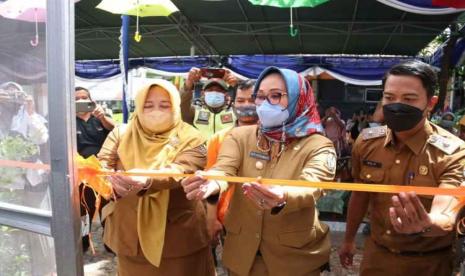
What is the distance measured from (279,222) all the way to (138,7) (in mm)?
3730

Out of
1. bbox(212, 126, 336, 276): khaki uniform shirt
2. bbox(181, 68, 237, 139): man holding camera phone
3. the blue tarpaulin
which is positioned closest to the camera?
bbox(212, 126, 336, 276): khaki uniform shirt

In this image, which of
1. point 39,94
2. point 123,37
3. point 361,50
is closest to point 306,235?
point 39,94

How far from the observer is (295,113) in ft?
6.32

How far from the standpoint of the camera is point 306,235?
187 cm

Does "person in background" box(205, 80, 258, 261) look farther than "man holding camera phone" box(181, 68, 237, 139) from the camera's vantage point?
No

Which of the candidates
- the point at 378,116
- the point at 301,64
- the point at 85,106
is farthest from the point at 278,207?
the point at 301,64

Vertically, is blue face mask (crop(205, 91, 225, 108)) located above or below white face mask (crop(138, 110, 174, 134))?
above

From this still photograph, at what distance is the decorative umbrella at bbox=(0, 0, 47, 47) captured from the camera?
130 cm

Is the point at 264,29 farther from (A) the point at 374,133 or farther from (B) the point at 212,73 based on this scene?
(A) the point at 374,133

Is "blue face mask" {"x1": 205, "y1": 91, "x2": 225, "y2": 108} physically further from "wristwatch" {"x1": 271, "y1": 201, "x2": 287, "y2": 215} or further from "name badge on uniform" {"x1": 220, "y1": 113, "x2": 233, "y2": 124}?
"wristwatch" {"x1": 271, "y1": 201, "x2": 287, "y2": 215}

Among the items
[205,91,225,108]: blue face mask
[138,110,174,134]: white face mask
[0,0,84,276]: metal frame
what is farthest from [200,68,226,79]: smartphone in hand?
[0,0,84,276]: metal frame

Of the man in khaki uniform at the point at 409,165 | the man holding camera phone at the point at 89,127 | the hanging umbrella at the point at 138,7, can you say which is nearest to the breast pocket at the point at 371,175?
the man in khaki uniform at the point at 409,165

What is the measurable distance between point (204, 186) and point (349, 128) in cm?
957

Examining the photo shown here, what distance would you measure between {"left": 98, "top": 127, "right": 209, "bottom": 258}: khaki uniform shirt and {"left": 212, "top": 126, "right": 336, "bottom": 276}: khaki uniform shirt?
0.33 metres
